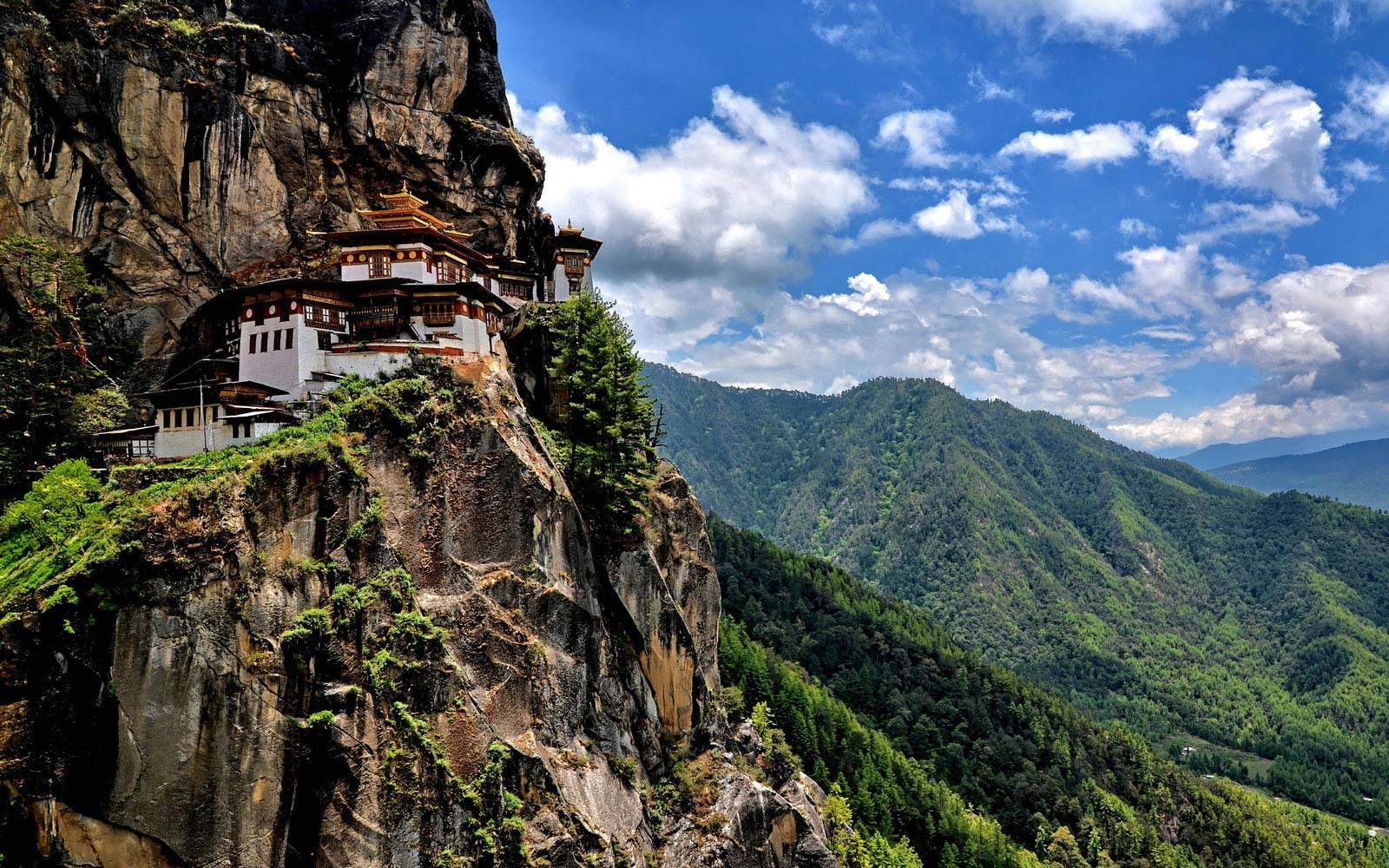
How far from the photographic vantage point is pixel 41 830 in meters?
26.3

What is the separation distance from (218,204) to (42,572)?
81.8 ft

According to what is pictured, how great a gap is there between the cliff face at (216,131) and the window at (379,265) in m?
3.94

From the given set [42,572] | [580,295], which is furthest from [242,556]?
[580,295]

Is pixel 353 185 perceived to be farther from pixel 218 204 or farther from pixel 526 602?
pixel 526 602

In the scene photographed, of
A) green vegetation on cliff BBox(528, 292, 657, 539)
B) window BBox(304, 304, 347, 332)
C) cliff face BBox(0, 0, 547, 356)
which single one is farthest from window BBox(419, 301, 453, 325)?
cliff face BBox(0, 0, 547, 356)

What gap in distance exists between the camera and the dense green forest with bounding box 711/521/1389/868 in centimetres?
7906

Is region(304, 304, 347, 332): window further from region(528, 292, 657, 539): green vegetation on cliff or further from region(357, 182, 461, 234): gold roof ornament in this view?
region(528, 292, 657, 539): green vegetation on cliff

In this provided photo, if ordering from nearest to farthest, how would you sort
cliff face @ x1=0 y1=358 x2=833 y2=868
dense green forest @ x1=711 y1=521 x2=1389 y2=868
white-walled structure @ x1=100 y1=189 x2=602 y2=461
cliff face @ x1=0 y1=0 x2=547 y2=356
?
1. cliff face @ x1=0 y1=358 x2=833 y2=868
2. white-walled structure @ x1=100 y1=189 x2=602 y2=461
3. cliff face @ x1=0 y1=0 x2=547 y2=356
4. dense green forest @ x1=711 y1=521 x2=1389 y2=868

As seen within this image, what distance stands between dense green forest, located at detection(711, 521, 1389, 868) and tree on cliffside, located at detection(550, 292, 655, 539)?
3870 centimetres

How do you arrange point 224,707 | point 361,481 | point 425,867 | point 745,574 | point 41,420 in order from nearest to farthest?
point 224,707
point 425,867
point 361,481
point 41,420
point 745,574

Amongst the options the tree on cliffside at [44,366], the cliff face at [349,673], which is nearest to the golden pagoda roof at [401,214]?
the cliff face at [349,673]

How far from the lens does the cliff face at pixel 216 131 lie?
4116 cm

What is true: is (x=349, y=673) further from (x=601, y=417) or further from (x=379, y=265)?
(x=379, y=265)

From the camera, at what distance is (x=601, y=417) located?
1770 inches
